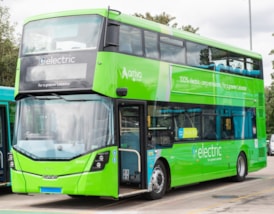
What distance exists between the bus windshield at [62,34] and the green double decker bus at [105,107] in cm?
2

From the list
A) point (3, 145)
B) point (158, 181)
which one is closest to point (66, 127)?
point (158, 181)

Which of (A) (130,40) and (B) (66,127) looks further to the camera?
(A) (130,40)

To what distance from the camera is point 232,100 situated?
18.9m

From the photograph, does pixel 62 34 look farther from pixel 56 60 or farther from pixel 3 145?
pixel 3 145

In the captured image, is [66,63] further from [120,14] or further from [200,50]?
[200,50]

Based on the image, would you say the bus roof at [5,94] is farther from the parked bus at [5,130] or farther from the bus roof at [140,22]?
the bus roof at [140,22]

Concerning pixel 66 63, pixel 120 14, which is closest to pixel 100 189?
pixel 66 63

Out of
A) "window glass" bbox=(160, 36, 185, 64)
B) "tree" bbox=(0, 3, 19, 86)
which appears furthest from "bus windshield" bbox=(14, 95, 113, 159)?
"tree" bbox=(0, 3, 19, 86)

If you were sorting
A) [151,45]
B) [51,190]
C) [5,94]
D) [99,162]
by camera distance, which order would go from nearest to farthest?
[99,162] < [51,190] < [151,45] < [5,94]

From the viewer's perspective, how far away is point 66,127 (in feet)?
41.5

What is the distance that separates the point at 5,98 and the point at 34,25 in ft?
10.6

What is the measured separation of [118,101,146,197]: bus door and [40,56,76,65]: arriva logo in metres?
1.58

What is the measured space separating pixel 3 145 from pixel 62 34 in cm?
418

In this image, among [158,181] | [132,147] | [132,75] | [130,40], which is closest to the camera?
[132,75]
